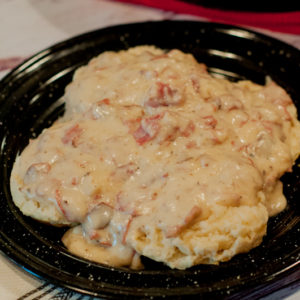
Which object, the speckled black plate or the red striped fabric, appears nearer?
the speckled black plate

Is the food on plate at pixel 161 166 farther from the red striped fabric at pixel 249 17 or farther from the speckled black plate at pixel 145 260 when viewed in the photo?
the red striped fabric at pixel 249 17

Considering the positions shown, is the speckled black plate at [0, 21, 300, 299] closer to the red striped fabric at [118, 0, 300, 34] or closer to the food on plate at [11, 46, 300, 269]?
the food on plate at [11, 46, 300, 269]

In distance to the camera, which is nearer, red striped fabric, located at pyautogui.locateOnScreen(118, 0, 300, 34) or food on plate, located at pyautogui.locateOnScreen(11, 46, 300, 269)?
food on plate, located at pyautogui.locateOnScreen(11, 46, 300, 269)

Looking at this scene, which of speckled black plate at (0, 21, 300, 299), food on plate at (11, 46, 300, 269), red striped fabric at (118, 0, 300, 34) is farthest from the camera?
red striped fabric at (118, 0, 300, 34)

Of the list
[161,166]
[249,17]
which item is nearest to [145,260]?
[161,166]

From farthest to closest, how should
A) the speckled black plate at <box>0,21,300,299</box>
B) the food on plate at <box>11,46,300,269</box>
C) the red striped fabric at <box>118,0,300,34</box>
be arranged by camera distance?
the red striped fabric at <box>118,0,300,34</box> → the food on plate at <box>11,46,300,269</box> → the speckled black plate at <box>0,21,300,299</box>

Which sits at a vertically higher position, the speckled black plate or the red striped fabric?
the red striped fabric

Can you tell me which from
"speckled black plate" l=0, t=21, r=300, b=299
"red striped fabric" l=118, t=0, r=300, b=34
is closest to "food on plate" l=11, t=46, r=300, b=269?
"speckled black plate" l=0, t=21, r=300, b=299

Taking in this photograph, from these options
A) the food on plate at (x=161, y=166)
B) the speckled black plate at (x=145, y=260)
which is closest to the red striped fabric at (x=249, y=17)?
the speckled black plate at (x=145, y=260)
